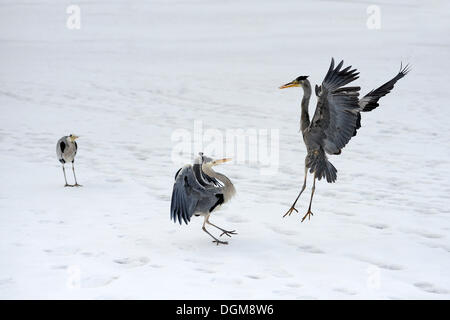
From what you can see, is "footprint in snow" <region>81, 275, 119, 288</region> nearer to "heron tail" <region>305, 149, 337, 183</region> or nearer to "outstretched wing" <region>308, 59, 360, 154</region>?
"heron tail" <region>305, 149, 337, 183</region>

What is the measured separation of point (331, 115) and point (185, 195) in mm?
1942

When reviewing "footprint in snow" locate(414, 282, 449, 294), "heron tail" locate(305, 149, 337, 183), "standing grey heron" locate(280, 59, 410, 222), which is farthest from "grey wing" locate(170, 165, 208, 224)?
"footprint in snow" locate(414, 282, 449, 294)

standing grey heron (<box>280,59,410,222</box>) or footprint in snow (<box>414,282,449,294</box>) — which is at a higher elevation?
standing grey heron (<box>280,59,410,222</box>)

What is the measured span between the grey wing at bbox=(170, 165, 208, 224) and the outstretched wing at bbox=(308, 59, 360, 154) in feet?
5.40

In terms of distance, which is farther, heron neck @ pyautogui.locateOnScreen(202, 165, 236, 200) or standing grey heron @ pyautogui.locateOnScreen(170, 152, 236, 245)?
heron neck @ pyautogui.locateOnScreen(202, 165, 236, 200)

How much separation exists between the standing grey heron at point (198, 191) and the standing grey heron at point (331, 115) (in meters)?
1.14

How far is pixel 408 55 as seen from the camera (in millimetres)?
23578

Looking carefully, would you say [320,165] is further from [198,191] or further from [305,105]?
[198,191]

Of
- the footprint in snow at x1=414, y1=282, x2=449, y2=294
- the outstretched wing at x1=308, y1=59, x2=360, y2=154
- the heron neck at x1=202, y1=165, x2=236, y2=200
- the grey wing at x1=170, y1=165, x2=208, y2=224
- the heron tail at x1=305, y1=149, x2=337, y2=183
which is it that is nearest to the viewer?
the footprint in snow at x1=414, y1=282, x2=449, y2=294

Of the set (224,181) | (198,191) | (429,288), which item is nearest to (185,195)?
(198,191)

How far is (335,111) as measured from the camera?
632 cm

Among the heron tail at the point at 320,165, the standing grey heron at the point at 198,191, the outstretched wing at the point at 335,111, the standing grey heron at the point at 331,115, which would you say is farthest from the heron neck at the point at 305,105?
the standing grey heron at the point at 198,191

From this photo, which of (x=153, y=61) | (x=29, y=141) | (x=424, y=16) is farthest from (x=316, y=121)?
(x=424, y=16)

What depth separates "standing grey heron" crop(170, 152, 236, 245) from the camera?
581 centimetres
